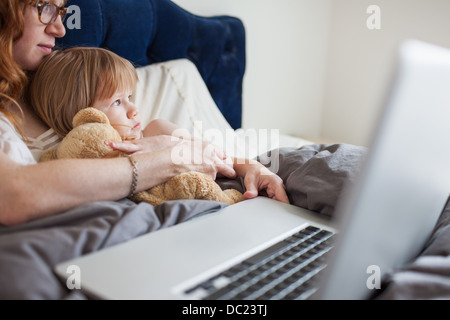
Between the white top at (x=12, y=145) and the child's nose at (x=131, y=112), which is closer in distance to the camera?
the white top at (x=12, y=145)

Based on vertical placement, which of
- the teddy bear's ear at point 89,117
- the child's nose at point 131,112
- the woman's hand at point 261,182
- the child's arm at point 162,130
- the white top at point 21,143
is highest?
the teddy bear's ear at point 89,117

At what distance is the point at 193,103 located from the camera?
5.58 ft

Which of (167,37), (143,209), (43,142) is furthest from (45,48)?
(167,37)

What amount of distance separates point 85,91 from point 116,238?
0.51m

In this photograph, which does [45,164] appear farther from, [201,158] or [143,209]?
[201,158]

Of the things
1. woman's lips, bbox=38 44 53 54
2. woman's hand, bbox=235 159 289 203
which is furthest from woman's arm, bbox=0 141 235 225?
woman's lips, bbox=38 44 53 54

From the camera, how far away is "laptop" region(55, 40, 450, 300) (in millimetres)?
454

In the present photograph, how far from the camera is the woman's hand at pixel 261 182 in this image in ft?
3.35

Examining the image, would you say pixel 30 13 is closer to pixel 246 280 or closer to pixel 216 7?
pixel 246 280

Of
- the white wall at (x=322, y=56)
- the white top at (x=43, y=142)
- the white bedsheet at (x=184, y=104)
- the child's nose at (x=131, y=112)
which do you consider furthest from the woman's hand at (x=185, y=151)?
the white wall at (x=322, y=56)

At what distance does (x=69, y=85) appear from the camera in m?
1.06

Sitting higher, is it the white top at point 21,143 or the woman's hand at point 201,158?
the white top at point 21,143

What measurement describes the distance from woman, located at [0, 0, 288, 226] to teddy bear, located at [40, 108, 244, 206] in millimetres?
27

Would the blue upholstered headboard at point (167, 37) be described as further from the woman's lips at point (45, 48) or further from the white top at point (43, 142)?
the white top at point (43, 142)
